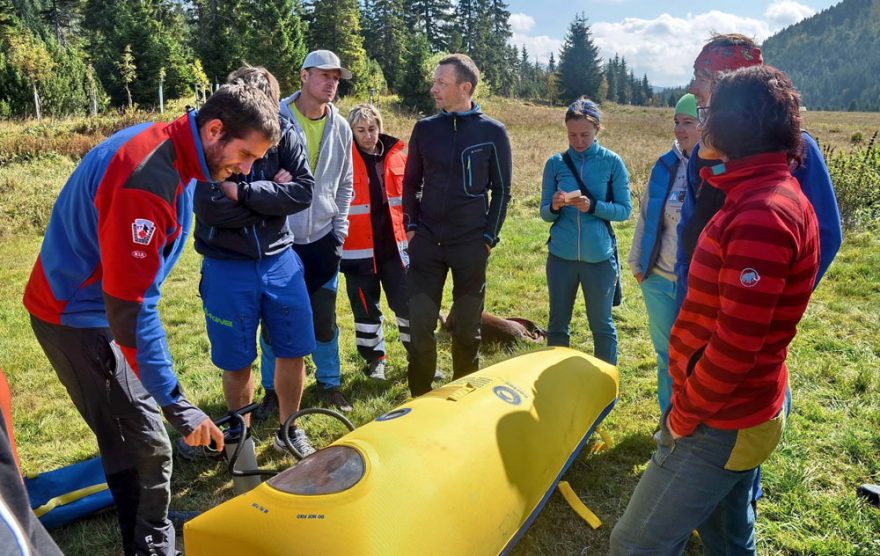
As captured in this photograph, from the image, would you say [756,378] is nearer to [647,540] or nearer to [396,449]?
[647,540]

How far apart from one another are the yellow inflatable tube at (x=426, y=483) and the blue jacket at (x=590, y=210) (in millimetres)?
1365

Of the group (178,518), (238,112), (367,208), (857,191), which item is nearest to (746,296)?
(238,112)

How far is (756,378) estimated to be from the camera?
5.96 feet

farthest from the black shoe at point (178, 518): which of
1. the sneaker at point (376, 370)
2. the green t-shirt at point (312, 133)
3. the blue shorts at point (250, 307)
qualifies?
the green t-shirt at point (312, 133)

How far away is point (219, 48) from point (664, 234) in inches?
1721

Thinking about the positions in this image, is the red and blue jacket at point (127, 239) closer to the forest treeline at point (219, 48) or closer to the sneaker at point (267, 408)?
the sneaker at point (267, 408)

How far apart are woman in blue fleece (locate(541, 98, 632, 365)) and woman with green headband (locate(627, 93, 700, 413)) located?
22.6 inches

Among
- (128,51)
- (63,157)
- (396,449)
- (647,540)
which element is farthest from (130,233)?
(128,51)

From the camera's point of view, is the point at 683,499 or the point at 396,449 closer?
the point at 683,499

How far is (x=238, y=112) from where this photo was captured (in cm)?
219

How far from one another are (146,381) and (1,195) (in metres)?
12.7

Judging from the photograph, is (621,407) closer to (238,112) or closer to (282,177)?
(282,177)

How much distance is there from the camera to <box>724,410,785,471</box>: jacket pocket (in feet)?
6.09

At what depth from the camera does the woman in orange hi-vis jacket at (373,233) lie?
16.3 ft
